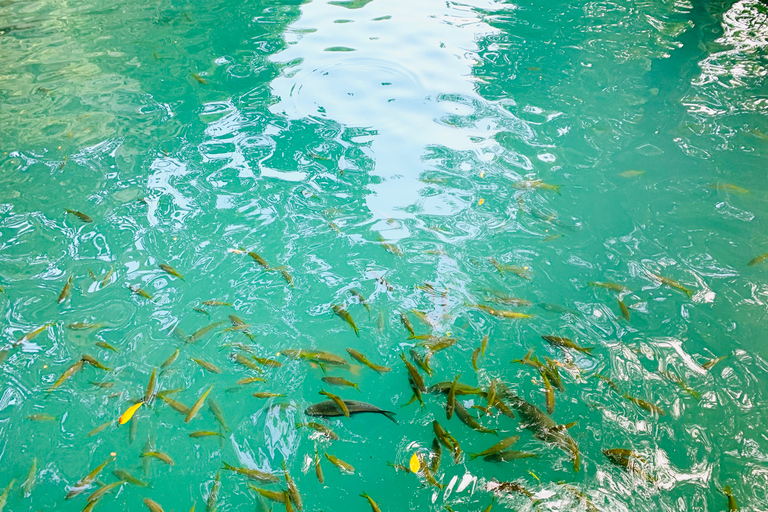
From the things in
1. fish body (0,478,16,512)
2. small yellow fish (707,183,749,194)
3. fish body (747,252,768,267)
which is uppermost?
small yellow fish (707,183,749,194)

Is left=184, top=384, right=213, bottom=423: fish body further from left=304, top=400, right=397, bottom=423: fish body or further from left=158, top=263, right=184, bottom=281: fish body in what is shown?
left=158, top=263, right=184, bottom=281: fish body

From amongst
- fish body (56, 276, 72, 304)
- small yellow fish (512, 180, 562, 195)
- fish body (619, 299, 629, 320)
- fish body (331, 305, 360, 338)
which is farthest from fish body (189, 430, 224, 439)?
small yellow fish (512, 180, 562, 195)

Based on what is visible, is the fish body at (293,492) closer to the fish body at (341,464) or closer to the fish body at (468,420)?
the fish body at (341,464)

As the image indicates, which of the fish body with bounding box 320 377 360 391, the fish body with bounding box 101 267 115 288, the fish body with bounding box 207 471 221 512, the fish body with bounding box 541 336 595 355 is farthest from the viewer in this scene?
the fish body with bounding box 101 267 115 288

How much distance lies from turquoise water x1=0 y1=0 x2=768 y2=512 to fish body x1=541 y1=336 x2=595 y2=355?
6 centimetres

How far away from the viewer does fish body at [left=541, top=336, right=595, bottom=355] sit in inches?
99.4

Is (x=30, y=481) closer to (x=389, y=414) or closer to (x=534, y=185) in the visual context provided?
(x=389, y=414)

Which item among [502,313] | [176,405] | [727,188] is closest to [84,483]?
[176,405]

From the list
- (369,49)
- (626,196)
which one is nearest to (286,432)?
(626,196)

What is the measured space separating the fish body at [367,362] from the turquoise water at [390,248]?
5 cm

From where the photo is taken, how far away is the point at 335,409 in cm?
229

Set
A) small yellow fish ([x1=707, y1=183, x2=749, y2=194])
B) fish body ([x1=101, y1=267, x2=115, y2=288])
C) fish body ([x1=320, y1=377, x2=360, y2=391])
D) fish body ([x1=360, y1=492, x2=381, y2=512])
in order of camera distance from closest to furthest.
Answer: fish body ([x1=360, y1=492, x2=381, y2=512])
fish body ([x1=320, y1=377, x2=360, y2=391])
fish body ([x1=101, y1=267, x2=115, y2=288])
small yellow fish ([x1=707, y1=183, x2=749, y2=194])

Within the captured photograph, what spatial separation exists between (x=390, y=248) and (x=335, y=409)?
4.08 feet

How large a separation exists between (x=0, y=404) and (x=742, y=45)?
7.68m
